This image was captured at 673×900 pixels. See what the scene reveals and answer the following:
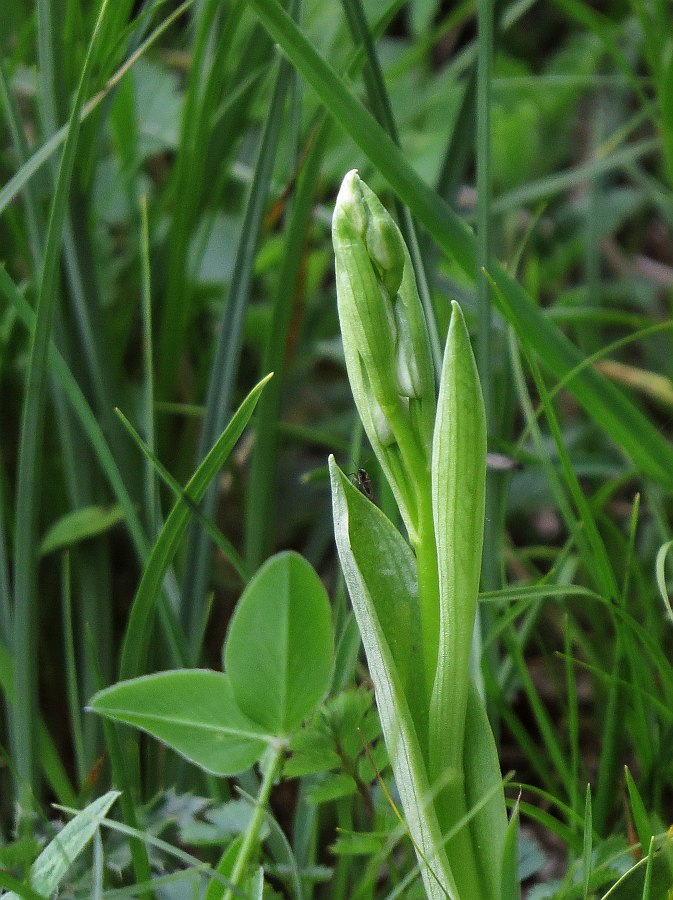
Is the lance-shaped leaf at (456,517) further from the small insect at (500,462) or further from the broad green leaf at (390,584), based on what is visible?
the small insect at (500,462)

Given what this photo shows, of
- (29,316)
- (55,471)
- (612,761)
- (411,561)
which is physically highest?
(29,316)

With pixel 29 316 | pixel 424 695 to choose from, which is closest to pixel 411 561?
pixel 424 695

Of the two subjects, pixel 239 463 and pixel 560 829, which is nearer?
pixel 560 829

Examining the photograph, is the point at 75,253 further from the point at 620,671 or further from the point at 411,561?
the point at 620,671

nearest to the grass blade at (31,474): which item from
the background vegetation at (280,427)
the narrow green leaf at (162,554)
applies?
the background vegetation at (280,427)

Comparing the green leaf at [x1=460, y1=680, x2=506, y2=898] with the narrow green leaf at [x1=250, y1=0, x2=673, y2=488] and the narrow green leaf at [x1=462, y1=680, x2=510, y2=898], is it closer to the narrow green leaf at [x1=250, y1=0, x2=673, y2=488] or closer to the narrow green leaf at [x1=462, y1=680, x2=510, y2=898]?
the narrow green leaf at [x1=462, y1=680, x2=510, y2=898]

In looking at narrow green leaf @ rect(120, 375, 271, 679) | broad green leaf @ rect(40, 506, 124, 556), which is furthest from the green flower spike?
broad green leaf @ rect(40, 506, 124, 556)

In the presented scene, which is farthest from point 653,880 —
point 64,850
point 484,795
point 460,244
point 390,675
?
point 460,244
